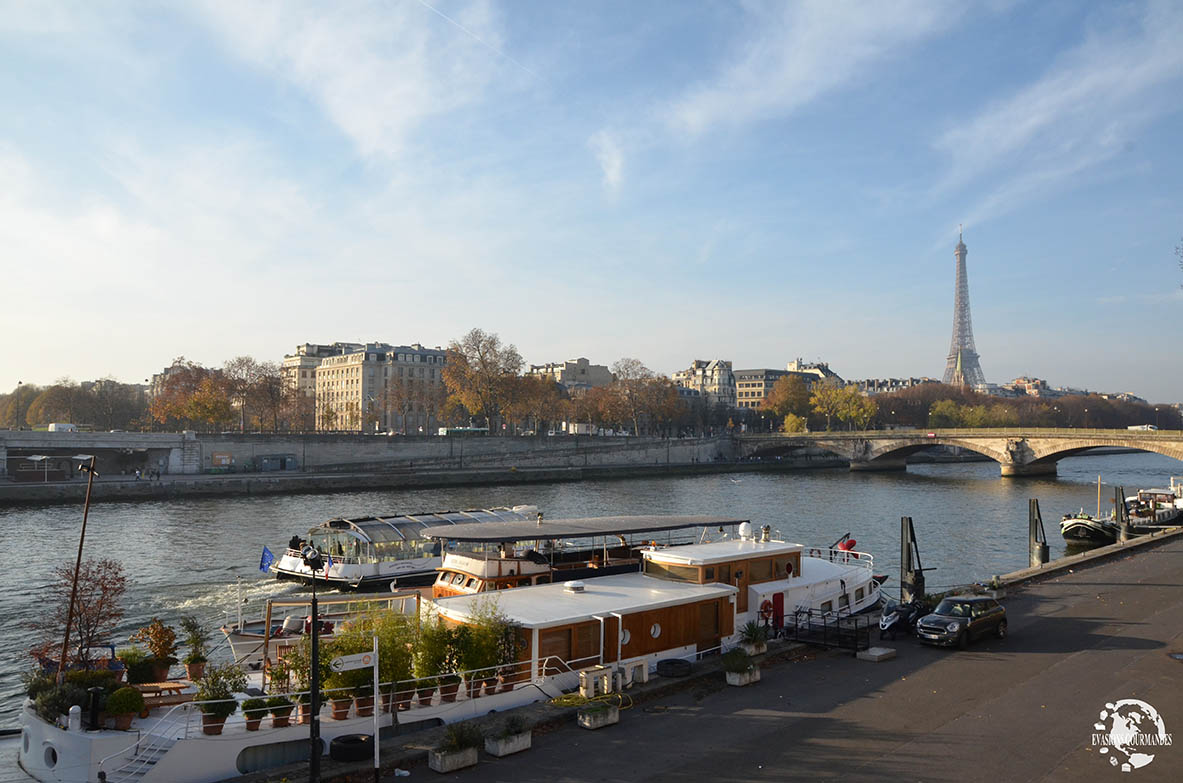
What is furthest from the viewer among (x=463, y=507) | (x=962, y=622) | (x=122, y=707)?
(x=463, y=507)

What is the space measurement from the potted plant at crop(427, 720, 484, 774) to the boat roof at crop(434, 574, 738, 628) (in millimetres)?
2759

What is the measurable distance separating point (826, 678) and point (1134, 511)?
39915 mm

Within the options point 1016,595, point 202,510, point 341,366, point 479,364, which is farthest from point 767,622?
point 341,366

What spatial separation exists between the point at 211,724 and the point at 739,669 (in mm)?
8422

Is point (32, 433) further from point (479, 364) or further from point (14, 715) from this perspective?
point (14, 715)

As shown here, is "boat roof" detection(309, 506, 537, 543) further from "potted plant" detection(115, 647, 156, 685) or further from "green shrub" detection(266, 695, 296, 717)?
"green shrub" detection(266, 695, 296, 717)

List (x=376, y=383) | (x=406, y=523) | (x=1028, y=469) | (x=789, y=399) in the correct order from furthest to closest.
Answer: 1. (x=376, y=383)
2. (x=789, y=399)
3. (x=1028, y=469)
4. (x=406, y=523)

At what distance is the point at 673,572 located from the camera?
60.3ft

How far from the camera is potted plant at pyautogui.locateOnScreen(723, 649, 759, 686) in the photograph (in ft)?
48.7

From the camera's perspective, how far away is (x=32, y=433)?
202 ft

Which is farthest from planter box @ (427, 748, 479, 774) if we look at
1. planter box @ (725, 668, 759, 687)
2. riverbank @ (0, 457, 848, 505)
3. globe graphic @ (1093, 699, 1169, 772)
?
riverbank @ (0, 457, 848, 505)

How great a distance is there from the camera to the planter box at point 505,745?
1167 centimetres

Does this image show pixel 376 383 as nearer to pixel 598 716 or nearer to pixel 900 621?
pixel 900 621

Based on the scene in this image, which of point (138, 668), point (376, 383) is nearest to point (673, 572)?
point (138, 668)
